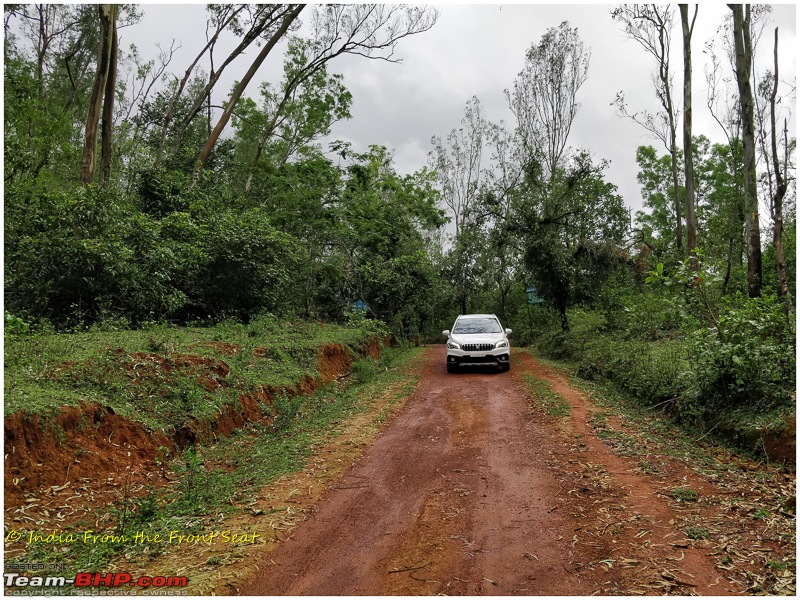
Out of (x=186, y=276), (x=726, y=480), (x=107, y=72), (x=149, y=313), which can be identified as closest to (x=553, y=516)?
(x=726, y=480)

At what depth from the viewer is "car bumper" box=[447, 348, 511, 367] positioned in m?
13.7

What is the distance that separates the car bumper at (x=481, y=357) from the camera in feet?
45.0

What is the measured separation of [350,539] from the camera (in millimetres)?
4082

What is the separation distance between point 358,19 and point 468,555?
2124 cm

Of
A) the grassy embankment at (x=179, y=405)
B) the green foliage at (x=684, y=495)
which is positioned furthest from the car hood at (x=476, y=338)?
the green foliage at (x=684, y=495)

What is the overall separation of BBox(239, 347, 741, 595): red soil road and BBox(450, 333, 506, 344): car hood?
684 centimetres

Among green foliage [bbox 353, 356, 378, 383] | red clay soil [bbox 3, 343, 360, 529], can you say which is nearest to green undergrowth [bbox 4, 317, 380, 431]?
red clay soil [bbox 3, 343, 360, 529]

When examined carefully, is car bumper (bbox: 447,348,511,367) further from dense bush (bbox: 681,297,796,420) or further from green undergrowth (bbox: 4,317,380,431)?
dense bush (bbox: 681,297,796,420)

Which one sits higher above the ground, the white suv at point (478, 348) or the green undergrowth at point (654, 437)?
the white suv at point (478, 348)

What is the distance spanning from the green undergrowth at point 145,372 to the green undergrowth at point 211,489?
743 millimetres

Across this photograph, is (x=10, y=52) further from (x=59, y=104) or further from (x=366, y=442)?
(x=366, y=442)

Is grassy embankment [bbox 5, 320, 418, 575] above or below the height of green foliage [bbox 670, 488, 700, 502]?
above

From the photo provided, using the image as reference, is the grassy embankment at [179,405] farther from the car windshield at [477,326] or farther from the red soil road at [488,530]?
the car windshield at [477,326]

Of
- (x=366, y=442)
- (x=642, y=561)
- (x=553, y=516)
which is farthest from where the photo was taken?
(x=366, y=442)
